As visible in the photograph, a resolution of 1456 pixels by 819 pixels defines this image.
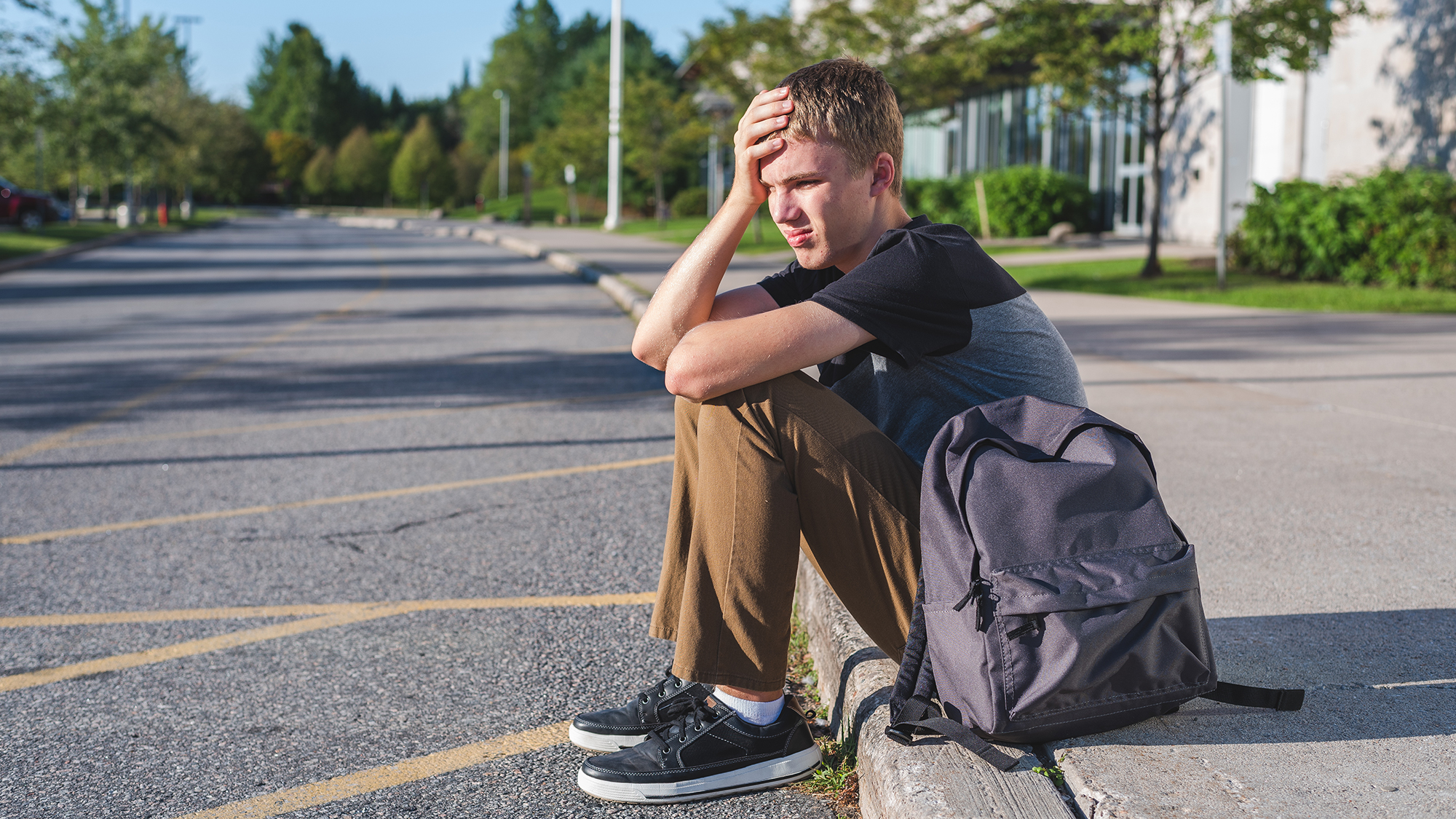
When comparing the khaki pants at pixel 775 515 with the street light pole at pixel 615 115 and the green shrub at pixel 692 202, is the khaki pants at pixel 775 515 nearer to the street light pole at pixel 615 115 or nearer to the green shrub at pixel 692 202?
the street light pole at pixel 615 115

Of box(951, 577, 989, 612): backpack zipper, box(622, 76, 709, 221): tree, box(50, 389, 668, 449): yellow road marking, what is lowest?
box(50, 389, 668, 449): yellow road marking

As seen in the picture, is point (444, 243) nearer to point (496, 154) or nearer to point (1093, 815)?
point (1093, 815)

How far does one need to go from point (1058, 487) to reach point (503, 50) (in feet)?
327

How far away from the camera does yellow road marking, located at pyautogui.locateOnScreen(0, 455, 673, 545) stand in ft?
15.7

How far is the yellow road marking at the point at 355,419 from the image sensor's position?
6.69 meters

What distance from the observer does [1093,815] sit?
209cm

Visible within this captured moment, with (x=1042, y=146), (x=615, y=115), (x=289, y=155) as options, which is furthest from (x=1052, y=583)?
(x=289, y=155)

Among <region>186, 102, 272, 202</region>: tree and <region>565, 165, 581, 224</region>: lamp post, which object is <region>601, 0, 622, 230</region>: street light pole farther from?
<region>186, 102, 272, 202</region>: tree

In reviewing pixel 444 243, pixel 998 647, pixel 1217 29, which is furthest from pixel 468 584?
pixel 444 243

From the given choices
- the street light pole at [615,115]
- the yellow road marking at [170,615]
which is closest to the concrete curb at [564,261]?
the yellow road marking at [170,615]

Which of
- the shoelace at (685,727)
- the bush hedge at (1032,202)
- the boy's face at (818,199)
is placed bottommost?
the shoelace at (685,727)

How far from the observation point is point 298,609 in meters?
3.83

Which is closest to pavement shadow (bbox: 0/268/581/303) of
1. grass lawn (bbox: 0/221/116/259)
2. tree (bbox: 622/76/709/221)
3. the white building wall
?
grass lawn (bbox: 0/221/116/259)

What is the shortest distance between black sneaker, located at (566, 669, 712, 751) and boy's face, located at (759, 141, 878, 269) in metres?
1.03
